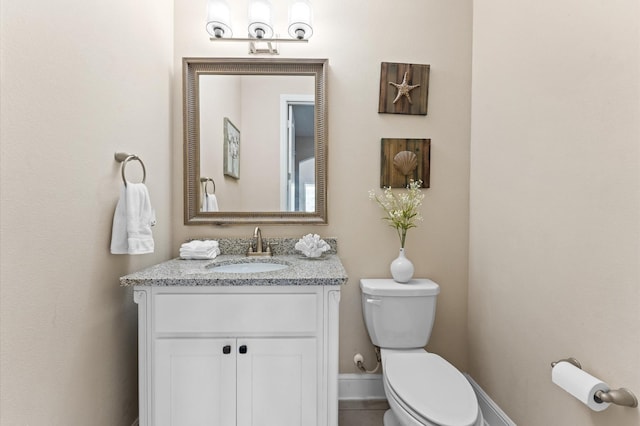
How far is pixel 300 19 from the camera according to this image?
157 cm

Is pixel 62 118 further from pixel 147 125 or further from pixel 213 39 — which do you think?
pixel 213 39

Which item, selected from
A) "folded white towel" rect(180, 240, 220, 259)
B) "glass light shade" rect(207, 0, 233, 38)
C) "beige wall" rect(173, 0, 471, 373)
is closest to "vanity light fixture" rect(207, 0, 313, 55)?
"glass light shade" rect(207, 0, 233, 38)

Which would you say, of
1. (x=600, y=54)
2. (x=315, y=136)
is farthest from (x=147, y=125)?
(x=600, y=54)

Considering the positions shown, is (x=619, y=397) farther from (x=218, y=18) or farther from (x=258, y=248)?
(x=218, y=18)

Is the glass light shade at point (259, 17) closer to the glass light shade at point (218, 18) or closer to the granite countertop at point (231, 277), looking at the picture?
the glass light shade at point (218, 18)

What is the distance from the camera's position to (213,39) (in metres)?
1.62

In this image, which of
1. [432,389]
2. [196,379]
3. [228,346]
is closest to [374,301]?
[432,389]

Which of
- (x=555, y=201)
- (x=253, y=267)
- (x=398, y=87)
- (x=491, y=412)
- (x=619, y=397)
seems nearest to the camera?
(x=619, y=397)

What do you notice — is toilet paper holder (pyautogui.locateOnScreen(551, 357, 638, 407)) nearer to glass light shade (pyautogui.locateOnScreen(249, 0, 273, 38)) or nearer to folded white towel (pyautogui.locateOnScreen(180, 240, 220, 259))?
folded white towel (pyautogui.locateOnScreen(180, 240, 220, 259))

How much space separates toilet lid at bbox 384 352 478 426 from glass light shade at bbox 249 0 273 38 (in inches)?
68.4

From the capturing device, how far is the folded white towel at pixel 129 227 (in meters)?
1.17

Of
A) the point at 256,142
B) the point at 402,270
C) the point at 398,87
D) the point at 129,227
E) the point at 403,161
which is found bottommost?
the point at 402,270

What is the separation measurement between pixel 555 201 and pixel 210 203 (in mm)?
1628

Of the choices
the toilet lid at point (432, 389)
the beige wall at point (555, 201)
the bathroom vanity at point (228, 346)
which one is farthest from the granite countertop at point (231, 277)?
the beige wall at point (555, 201)
